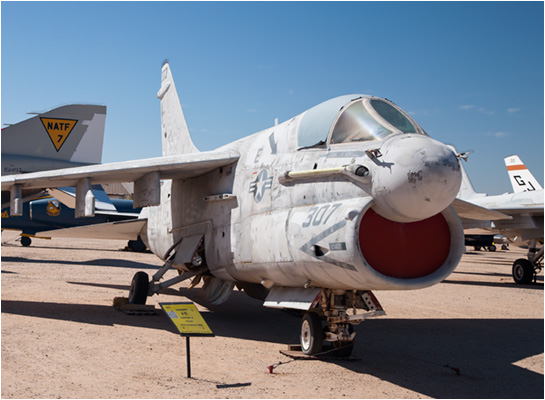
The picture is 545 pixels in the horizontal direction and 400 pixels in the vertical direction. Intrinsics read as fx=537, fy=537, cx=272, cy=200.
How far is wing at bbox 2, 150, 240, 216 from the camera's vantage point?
878 cm

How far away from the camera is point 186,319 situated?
6.12 meters

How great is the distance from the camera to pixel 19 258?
2247 centimetres

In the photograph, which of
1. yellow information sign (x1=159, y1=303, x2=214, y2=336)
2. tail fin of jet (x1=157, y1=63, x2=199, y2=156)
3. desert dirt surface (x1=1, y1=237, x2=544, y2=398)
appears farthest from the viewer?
tail fin of jet (x1=157, y1=63, x2=199, y2=156)

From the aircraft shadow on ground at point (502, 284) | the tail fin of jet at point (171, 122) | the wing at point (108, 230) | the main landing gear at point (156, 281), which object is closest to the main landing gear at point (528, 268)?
the aircraft shadow on ground at point (502, 284)

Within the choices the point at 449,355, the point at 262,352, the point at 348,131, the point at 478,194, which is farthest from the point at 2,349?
the point at 478,194

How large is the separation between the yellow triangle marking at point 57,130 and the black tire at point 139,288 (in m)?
9.11

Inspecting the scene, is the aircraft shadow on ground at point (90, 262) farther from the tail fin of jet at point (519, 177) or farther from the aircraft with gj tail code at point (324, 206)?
the tail fin of jet at point (519, 177)

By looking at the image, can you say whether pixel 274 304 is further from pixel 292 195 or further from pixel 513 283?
pixel 513 283

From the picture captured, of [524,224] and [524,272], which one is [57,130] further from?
[524,272]

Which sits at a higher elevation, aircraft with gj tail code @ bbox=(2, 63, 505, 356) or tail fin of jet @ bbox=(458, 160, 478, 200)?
tail fin of jet @ bbox=(458, 160, 478, 200)

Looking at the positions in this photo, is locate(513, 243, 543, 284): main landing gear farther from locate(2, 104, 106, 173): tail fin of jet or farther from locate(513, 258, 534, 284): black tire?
locate(2, 104, 106, 173): tail fin of jet

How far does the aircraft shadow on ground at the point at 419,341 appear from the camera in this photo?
617 cm

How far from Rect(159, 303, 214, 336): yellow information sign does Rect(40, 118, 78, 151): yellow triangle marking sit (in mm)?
13235

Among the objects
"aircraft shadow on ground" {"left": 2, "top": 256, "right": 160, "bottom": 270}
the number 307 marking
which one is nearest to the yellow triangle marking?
"aircraft shadow on ground" {"left": 2, "top": 256, "right": 160, "bottom": 270}
